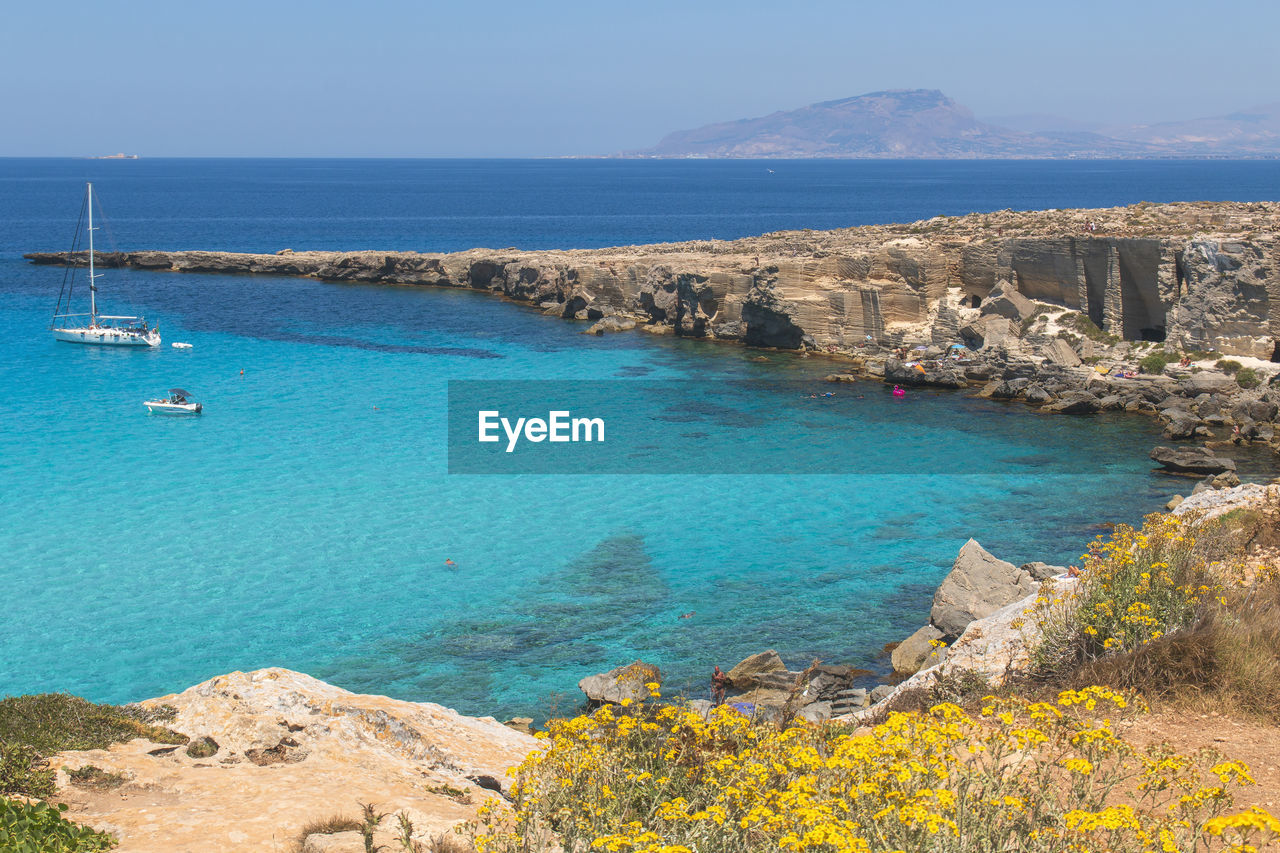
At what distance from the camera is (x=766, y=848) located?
5.45 metres

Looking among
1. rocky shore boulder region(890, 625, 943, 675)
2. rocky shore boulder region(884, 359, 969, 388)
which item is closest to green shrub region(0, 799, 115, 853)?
rocky shore boulder region(890, 625, 943, 675)

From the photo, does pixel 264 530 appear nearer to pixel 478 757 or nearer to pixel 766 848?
pixel 478 757

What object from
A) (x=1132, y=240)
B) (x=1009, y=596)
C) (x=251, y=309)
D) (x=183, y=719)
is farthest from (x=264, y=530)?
(x=251, y=309)

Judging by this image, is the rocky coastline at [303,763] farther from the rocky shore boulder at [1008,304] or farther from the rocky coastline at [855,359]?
the rocky shore boulder at [1008,304]

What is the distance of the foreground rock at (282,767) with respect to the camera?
23.3 ft

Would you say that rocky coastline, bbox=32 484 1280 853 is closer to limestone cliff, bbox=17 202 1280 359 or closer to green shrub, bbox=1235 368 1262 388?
green shrub, bbox=1235 368 1262 388

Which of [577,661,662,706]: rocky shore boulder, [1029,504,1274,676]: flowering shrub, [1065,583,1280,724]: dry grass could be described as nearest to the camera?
[1065,583,1280,724]: dry grass

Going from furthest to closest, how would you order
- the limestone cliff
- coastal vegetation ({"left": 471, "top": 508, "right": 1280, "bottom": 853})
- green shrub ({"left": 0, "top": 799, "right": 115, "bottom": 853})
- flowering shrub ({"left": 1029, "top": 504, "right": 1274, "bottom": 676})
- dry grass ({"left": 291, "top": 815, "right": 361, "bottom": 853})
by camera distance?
the limestone cliff
flowering shrub ({"left": 1029, "top": 504, "right": 1274, "bottom": 676})
dry grass ({"left": 291, "top": 815, "right": 361, "bottom": 853})
green shrub ({"left": 0, "top": 799, "right": 115, "bottom": 853})
coastal vegetation ({"left": 471, "top": 508, "right": 1280, "bottom": 853})

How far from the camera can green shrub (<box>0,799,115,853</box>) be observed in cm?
608

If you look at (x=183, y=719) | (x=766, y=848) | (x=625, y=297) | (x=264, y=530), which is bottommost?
(x=264, y=530)

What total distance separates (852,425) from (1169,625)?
918 inches

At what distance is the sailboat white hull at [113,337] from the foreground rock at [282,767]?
132 ft

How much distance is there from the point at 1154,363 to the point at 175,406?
113 ft

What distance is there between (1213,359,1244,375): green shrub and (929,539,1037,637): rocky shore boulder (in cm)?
2134
